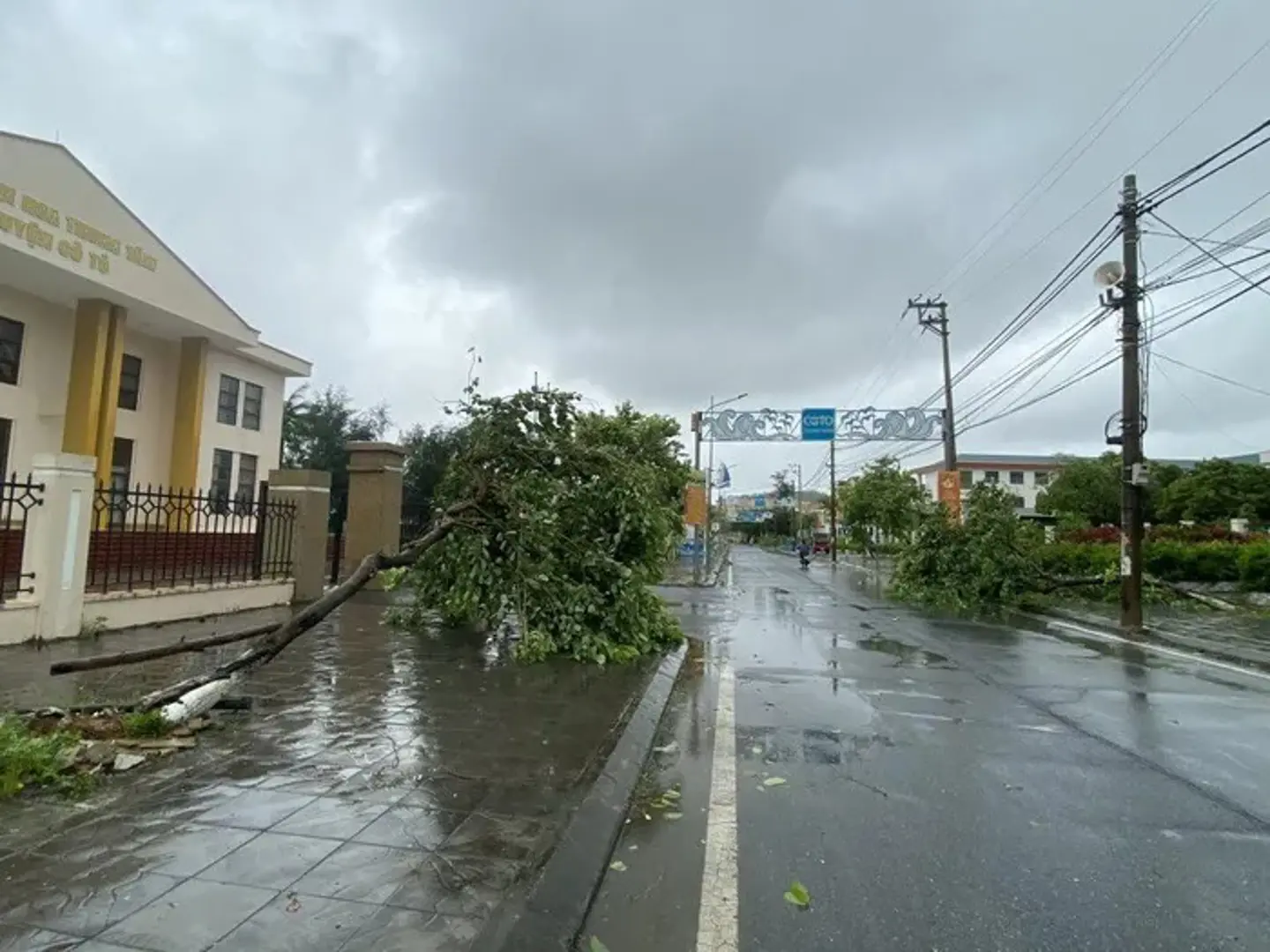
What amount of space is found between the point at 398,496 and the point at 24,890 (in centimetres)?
1210

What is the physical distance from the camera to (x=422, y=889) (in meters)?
3.32

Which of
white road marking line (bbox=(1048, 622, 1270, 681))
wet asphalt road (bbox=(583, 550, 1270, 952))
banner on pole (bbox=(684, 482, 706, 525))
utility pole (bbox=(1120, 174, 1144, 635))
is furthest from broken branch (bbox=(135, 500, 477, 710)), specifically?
banner on pole (bbox=(684, 482, 706, 525))

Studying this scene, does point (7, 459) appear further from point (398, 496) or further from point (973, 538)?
point (973, 538)

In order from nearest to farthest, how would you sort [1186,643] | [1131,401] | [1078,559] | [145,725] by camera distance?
[145,725], [1186,643], [1131,401], [1078,559]

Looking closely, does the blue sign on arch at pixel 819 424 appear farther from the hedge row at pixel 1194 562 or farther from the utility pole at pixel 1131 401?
the utility pole at pixel 1131 401

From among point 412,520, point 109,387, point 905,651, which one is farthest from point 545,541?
point 109,387

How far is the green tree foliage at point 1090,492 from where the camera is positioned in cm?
6012

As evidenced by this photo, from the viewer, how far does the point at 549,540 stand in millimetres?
9492

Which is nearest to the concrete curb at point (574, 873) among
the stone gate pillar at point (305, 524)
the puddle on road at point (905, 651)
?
the puddle on road at point (905, 651)

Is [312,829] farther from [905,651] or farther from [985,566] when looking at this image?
[985,566]

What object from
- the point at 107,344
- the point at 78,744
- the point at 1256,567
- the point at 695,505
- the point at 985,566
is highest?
the point at 107,344

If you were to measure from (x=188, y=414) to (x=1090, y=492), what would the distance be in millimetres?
60020

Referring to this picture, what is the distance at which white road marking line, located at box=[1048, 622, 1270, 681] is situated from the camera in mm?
10797

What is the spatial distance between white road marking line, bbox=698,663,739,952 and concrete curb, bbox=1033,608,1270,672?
30.6ft
